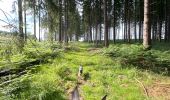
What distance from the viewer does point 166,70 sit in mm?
12859

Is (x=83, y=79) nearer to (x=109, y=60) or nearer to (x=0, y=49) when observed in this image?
(x=109, y=60)

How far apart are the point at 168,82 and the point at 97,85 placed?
108 inches

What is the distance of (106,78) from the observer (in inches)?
458

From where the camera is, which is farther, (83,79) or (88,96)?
(83,79)

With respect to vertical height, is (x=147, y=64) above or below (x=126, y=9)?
below

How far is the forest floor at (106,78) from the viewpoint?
29.1 ft

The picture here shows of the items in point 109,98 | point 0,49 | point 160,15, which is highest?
point 160,15

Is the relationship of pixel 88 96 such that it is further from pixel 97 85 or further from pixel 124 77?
pixel 124 77

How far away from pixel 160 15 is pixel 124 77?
141 ft

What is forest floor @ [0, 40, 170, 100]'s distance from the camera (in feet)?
29.1

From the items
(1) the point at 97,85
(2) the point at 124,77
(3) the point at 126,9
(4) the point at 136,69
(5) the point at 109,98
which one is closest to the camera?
(5) the point at 109,98

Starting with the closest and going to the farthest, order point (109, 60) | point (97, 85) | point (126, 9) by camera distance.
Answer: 1. point (97, 85)
2. point (109, 60)
3. point (126, 9)

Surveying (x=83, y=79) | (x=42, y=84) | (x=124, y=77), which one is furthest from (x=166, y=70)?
(x=42, y=84)

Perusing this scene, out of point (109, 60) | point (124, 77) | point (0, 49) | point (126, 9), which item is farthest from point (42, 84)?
point (126, 9)
